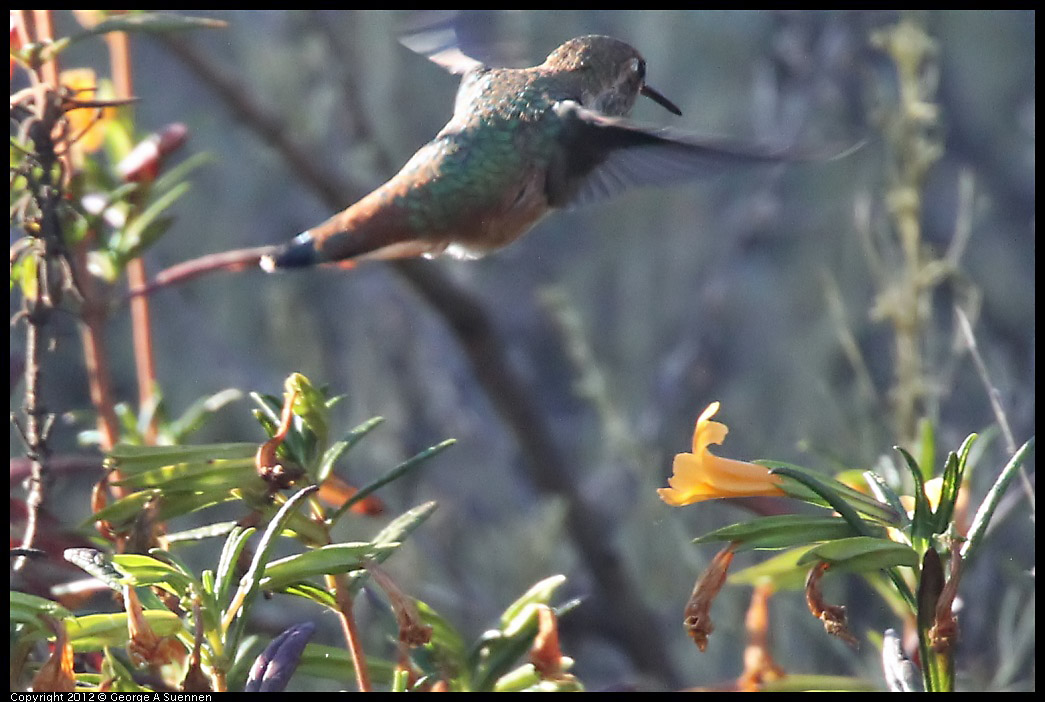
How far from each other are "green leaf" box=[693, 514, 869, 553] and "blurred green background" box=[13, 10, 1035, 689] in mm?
1404

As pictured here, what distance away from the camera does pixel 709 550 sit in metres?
3.61

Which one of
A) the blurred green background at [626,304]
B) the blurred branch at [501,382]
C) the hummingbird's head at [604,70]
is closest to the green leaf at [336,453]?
the hummingbird's head at [604,70]

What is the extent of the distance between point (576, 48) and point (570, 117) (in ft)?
0.76

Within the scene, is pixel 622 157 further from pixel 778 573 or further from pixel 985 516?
pixel 985 516

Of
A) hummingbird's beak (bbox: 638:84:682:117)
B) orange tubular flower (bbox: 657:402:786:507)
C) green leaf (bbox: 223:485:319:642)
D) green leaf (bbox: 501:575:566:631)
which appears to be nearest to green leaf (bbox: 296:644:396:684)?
green leaf (bbox: 501:575:566:631)

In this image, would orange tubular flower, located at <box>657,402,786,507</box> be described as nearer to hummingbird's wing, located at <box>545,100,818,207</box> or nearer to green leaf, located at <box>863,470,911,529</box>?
green leaf, located at <box>863,470,911,529</box>

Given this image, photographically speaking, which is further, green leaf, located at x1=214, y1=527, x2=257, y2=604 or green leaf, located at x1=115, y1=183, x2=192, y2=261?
green leaf, located at x1=115, y1=183, x2=192, y2=261

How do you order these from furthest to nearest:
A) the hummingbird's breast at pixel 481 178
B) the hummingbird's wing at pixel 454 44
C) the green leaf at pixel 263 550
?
the hummingbird's wing at pixel 454 44 < the hummingbird's breast at pixel 481 178 < the green leaf at pixel 263 550

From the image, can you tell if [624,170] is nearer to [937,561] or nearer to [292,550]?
[937,561]

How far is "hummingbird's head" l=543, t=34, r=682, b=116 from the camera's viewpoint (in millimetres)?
1729

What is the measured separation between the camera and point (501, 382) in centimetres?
282

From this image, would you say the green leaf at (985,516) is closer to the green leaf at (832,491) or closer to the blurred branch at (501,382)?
the green leaf at (832,491)

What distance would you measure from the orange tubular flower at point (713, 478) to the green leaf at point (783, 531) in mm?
54

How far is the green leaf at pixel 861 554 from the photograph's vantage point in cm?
86
